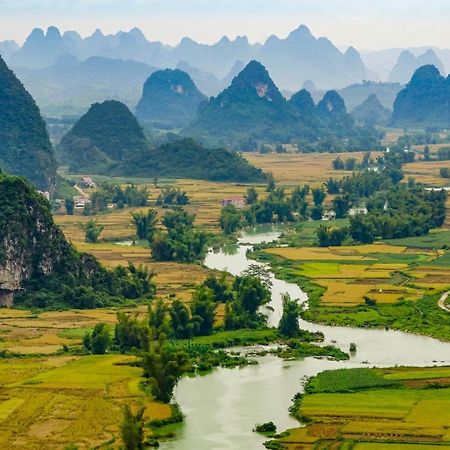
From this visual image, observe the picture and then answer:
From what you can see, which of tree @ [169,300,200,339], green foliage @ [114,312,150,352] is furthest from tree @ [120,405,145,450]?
tree @ [169,300,200,339]

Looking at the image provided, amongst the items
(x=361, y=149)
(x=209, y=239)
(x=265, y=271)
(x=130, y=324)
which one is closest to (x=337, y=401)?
(x=130, y=324)

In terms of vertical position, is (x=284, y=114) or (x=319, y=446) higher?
(x=284, y=114)

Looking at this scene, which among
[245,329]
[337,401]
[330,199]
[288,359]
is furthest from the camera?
[330,199]

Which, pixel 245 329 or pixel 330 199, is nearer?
pixel 245 329

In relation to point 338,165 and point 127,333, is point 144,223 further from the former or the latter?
point 338,165

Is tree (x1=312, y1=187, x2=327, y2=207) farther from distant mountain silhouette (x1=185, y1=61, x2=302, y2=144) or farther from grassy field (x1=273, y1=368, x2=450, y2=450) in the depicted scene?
distant mountain silhouette (x1=185, y1=61, x2=302, y2=144)

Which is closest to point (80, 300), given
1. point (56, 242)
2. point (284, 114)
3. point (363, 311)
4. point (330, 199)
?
point (56, 242)

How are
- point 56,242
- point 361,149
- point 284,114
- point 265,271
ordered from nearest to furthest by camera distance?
point 56,242 < point 265,271 < point 361,149 < point 284,114

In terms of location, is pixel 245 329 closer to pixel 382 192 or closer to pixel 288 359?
pixel 288 359
